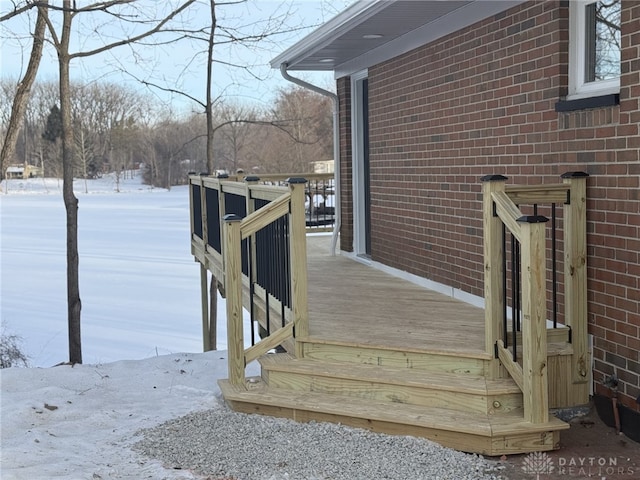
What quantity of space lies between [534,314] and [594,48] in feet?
5.97

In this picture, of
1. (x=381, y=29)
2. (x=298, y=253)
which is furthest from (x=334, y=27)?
(x=298, y=253)

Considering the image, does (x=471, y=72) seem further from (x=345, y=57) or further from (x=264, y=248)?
(x=345, y=57)

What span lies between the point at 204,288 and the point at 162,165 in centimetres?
4426

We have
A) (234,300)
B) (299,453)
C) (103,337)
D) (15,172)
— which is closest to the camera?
(299,453)

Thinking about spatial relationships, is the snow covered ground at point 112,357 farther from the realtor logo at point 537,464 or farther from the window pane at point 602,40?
the window pane at point 602,40

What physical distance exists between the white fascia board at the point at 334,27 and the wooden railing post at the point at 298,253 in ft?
5.62

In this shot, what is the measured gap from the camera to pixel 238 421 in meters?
4.63

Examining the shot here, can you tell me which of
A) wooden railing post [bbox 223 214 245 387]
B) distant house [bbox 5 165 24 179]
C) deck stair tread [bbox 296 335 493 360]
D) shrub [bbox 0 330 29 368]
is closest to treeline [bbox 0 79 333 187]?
distant house [bbox 5 165 24 179]

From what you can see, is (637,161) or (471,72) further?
(471,72)

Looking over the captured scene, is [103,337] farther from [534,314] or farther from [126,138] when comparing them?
[126,138]

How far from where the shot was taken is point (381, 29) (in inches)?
270

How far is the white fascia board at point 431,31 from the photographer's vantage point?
568 cm

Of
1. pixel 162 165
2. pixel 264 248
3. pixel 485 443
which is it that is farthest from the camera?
pixel 162 165

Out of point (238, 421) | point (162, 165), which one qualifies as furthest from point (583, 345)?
point (162, 165)
